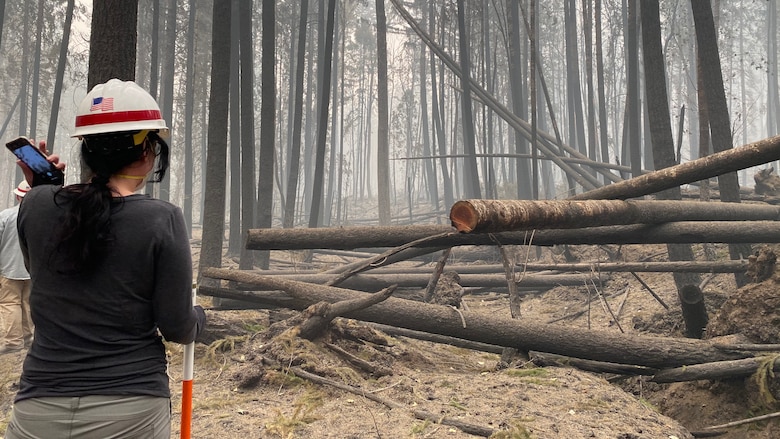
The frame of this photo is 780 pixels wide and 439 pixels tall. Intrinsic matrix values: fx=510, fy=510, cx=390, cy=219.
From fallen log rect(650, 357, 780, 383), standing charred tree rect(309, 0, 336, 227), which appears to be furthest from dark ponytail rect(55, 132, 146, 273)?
standing charred tree rect(309, 0, 336, 227)

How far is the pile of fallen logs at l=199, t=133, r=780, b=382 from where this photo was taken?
4414mm

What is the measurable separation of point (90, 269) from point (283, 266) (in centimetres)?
1068

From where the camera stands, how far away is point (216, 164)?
836cm

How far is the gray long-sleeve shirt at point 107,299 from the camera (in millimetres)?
1532

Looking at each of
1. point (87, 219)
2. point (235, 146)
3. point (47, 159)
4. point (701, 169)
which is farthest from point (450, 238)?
point (235, 146)

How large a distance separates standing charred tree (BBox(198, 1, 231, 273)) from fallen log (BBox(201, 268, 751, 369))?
3214mm

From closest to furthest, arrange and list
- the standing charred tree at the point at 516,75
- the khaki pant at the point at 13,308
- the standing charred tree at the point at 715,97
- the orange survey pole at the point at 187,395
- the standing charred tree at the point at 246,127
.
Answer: the orange survey pole at the point at 187,395, the khaki pant at the point at 13,308, the standing charred tree at the point at 715,97, the standing charred tree at the point at 246,127, the standing charred tree at the point at 516,75

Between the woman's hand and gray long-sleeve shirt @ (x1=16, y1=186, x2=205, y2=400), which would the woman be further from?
the woman's hand

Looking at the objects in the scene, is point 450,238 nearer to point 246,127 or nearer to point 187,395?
point 187,395

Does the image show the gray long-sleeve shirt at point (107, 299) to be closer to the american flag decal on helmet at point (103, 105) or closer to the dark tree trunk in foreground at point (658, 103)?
the american flag decal on helmet at point (103, 105)

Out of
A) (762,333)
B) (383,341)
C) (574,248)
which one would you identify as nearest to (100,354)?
(383,341)

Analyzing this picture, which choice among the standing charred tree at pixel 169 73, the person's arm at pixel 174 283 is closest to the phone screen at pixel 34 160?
the person's arm at pixel 174 283

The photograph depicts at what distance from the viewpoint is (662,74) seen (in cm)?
820

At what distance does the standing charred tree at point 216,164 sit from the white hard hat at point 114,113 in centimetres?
675
